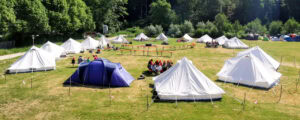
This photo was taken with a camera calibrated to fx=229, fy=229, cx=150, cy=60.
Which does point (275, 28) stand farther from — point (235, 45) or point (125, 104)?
point (125, 104)

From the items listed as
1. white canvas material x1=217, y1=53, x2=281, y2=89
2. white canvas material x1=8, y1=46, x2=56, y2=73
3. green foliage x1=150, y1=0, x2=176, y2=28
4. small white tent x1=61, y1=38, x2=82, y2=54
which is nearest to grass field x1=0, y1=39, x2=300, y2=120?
white canvas material x1=217, y1=53, x2=281, y2=89

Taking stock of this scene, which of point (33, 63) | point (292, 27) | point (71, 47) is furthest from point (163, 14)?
point (33, 63)

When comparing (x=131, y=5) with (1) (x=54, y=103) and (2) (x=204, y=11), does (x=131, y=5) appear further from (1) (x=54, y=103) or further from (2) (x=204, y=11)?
→ (1) (x=54, y=103)

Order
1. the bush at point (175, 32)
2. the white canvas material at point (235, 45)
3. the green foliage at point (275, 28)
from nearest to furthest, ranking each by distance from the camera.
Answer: the white canvas material at point (235, 45)
the bush at point (175, 32)
the green foliage at point (275, 28)

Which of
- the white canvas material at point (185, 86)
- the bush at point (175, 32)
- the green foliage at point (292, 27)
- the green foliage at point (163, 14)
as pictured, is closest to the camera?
the white canvas material at point (185, 86)

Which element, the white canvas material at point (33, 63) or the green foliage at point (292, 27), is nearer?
the white canvas material at point (33, 63)

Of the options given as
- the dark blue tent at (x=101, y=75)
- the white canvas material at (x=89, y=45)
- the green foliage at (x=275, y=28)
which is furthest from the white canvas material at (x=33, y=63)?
the green foliage at (x=275, y=28)

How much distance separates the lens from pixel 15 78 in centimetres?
1636

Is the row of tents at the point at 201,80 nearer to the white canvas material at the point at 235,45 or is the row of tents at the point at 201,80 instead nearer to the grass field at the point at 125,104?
the grass field at the point at 125,104

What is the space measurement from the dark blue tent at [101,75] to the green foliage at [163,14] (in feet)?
177

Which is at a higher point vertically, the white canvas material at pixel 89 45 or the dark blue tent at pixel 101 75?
the white canvas material at pixel 89 45

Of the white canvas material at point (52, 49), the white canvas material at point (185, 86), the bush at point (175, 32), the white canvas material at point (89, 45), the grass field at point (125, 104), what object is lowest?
the grass field at point (125, 104)

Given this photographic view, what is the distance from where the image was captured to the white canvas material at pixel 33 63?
17.8 m

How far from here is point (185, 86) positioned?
12.3 meters
